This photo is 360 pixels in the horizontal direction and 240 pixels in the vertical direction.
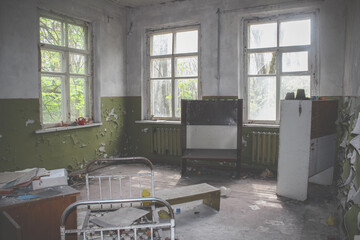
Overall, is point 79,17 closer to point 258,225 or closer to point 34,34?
point 34,34

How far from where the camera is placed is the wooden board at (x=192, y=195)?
125 inches

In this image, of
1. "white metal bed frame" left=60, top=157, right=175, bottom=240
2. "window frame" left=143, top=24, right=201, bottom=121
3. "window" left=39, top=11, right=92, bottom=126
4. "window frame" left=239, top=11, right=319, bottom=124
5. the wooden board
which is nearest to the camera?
"white metal bed frame" left=60, top=157, right=175, bottom=240

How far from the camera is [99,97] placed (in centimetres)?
559

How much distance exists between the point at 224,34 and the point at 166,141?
245 cm

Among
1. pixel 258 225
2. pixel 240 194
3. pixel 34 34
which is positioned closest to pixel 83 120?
pixel 34 34

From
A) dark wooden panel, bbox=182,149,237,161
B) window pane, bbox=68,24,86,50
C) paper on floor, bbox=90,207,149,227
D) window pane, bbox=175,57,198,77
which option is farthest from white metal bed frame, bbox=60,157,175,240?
window pane, bbox=68,24,86,50

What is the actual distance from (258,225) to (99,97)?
3.88m

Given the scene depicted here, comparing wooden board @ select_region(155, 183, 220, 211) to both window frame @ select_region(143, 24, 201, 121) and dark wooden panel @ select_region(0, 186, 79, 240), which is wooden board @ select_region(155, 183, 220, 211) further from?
window frame @ select_region(143, 24, 201, 121)

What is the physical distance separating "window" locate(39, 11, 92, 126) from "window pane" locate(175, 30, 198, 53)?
1.80 meters

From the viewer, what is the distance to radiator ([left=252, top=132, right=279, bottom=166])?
16.2 feet

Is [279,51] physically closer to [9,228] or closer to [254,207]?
[254,207]

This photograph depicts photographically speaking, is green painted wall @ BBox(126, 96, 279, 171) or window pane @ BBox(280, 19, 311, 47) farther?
green painted wall @ BBox(126, 96, 279, 171)

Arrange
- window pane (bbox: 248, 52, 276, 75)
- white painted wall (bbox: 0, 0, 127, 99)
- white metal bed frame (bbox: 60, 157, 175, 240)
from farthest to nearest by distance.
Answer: window pane (bbox: 248, 52, 276, 75), white painted wall (bbox: 0, 0, 127, 99), white metal bed frame (bbox: 60, 157, 175, 240)

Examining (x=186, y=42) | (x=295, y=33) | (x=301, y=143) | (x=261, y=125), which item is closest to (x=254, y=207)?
(x=301, y=143)
